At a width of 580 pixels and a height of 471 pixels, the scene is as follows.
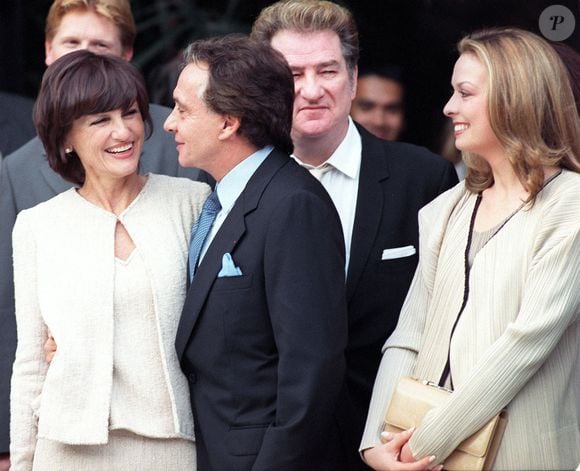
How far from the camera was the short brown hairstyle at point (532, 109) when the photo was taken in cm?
307

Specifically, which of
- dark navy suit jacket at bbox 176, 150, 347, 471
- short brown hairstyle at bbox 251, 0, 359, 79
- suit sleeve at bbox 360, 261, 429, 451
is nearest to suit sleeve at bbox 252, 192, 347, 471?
dark navy suit jacket at bbox 176, 150, 347, 471

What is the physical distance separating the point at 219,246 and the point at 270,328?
253mm

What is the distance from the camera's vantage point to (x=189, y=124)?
3287 millimetres

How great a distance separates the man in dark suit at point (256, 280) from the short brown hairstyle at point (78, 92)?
19 cm

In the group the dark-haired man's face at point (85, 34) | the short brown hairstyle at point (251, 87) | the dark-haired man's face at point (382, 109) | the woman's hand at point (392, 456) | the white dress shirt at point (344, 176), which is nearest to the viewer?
the woman's hand at point (392, 456)

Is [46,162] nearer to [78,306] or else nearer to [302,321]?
[78,306]

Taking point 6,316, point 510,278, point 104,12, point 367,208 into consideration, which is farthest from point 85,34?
point 510,278

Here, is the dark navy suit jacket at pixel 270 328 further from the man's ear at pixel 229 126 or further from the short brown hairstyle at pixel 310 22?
the short brown hairstyle at pixel 310 22

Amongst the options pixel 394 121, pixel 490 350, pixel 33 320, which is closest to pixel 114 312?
pixel 33 320

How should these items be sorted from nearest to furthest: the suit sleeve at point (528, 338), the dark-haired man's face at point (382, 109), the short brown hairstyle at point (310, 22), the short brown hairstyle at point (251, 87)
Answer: the suit sleeve at point (528, 338)
the short brown hairstyle at point (251, 87)
the short brown hairstyle at point (310, 22)
the dark-haired man's face at point (382, 109)

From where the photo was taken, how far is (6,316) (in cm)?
386

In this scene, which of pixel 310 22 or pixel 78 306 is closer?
pixel 78 306

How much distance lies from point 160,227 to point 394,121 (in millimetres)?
1859

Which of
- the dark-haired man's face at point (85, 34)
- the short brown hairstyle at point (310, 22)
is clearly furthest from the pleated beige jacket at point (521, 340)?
the dark-haired man's face at point (85, 34)
